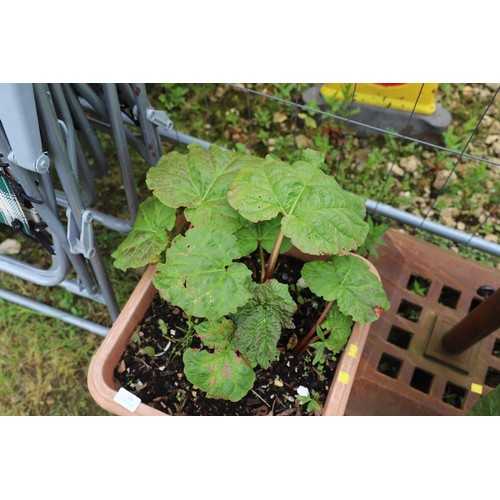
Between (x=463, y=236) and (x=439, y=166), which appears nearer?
(x=463, y=236)

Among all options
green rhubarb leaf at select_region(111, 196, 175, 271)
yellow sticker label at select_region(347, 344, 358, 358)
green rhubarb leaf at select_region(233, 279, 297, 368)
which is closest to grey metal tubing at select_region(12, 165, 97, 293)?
green rhubarb leaf at select_region(111, 196, 175, 271)

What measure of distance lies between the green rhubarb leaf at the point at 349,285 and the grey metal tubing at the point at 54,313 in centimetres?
94

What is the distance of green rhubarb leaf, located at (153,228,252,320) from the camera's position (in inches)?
45.2

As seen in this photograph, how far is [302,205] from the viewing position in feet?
3.94

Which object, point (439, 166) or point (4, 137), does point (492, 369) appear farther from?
point (4, 137)

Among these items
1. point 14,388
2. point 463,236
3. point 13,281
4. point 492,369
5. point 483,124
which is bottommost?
point 14,388

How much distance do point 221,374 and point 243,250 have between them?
307mm

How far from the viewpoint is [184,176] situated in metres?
1.33

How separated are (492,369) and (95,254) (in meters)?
1.34

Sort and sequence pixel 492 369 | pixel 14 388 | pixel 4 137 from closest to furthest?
1. pixel 4 137
2. pixel 492 369
3. pixel 14 388

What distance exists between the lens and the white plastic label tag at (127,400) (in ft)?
4.15

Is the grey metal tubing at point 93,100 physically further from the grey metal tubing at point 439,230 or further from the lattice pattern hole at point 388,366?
the lattice pattern hole at point 388,366

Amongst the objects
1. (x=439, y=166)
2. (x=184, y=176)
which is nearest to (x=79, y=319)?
(x=184, y=176)

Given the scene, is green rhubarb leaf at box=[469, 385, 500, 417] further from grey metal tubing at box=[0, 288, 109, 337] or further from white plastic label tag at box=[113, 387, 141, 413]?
grey metal tubing at box=[0, 288, 109, 337]
